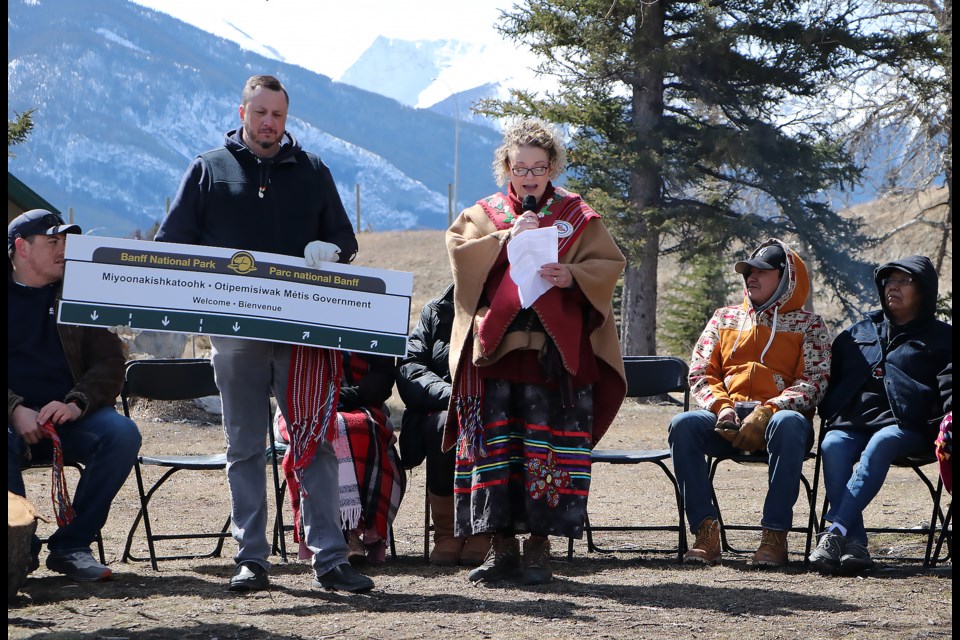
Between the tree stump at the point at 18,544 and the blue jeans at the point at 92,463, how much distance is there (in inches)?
15.2

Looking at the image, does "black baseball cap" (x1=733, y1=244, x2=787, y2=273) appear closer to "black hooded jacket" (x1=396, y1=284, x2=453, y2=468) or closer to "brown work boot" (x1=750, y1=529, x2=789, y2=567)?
"brown work boot" (x1=750, y1=529, x2=789, y2=567)

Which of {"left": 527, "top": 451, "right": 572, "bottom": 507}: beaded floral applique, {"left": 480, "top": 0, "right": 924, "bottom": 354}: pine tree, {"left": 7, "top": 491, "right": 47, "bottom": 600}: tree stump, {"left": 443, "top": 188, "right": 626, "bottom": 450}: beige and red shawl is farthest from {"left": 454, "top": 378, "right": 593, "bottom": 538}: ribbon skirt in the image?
{"left": 480, "top": 0, "right": 924, "bottom": 354}: pine tree

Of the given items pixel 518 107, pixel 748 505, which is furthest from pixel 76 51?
pixel 748 505

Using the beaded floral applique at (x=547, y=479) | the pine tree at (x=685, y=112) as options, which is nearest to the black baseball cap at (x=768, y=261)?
the beaded floral applique at (x=547, y=479)

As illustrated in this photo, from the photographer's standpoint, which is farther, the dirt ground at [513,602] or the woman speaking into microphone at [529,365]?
the woman speaking into microphone at [529,365]

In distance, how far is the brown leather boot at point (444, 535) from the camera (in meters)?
5.15

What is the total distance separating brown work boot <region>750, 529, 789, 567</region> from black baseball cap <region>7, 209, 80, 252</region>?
3189 mm

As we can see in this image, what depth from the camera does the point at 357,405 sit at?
5285 millimetres

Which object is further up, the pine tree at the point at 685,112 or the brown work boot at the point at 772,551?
the pine tree at the point at 685,112

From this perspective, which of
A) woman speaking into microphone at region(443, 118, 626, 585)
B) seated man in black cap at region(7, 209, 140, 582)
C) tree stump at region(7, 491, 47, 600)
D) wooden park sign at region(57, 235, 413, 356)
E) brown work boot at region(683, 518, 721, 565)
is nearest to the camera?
tree stump at region(7, 491, 47, 600)

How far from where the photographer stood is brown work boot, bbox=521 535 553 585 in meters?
4.55

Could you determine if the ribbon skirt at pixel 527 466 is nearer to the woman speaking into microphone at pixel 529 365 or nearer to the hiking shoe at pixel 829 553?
the woman speaking into microphone at pixel 529 365

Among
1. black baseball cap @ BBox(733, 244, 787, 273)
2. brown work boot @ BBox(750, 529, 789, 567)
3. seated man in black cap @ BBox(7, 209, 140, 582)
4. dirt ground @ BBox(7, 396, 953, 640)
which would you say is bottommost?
dirt ground @ BBox(7, 396, 953, 640)

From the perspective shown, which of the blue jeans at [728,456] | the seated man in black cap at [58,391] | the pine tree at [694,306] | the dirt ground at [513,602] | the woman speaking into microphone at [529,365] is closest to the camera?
the dirt ground at [513,602]
